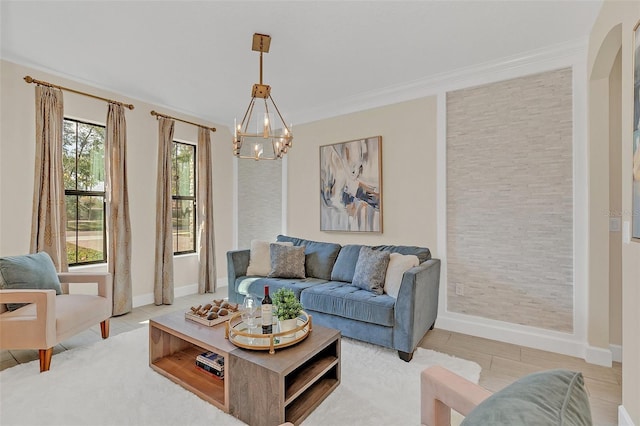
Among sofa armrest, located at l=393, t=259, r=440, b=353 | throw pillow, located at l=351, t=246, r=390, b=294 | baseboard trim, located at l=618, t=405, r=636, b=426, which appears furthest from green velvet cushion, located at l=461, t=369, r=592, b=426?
throw pillow, located at l=351, t=246, r=390, b=294

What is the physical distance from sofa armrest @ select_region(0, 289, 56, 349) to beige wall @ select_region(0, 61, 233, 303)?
1135mm

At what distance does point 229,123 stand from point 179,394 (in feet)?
Answer: 13.9

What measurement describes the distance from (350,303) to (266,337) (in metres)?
1.11

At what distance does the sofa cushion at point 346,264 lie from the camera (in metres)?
3.45

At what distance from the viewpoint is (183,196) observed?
4707 mm

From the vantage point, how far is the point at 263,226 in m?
5.01

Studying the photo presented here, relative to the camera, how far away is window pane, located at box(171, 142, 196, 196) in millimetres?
4613

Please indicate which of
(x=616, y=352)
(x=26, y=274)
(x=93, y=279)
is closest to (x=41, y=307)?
(x=26, y=274)

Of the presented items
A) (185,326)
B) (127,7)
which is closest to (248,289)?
(185,326)

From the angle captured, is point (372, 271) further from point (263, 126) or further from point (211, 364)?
point (263, 126)

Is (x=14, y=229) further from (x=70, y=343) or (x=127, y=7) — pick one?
(x=127, y=7)

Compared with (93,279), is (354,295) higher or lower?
lower

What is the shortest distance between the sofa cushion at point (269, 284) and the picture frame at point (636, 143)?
8.26ft

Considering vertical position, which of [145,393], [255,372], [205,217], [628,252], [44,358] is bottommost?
[145,393]
